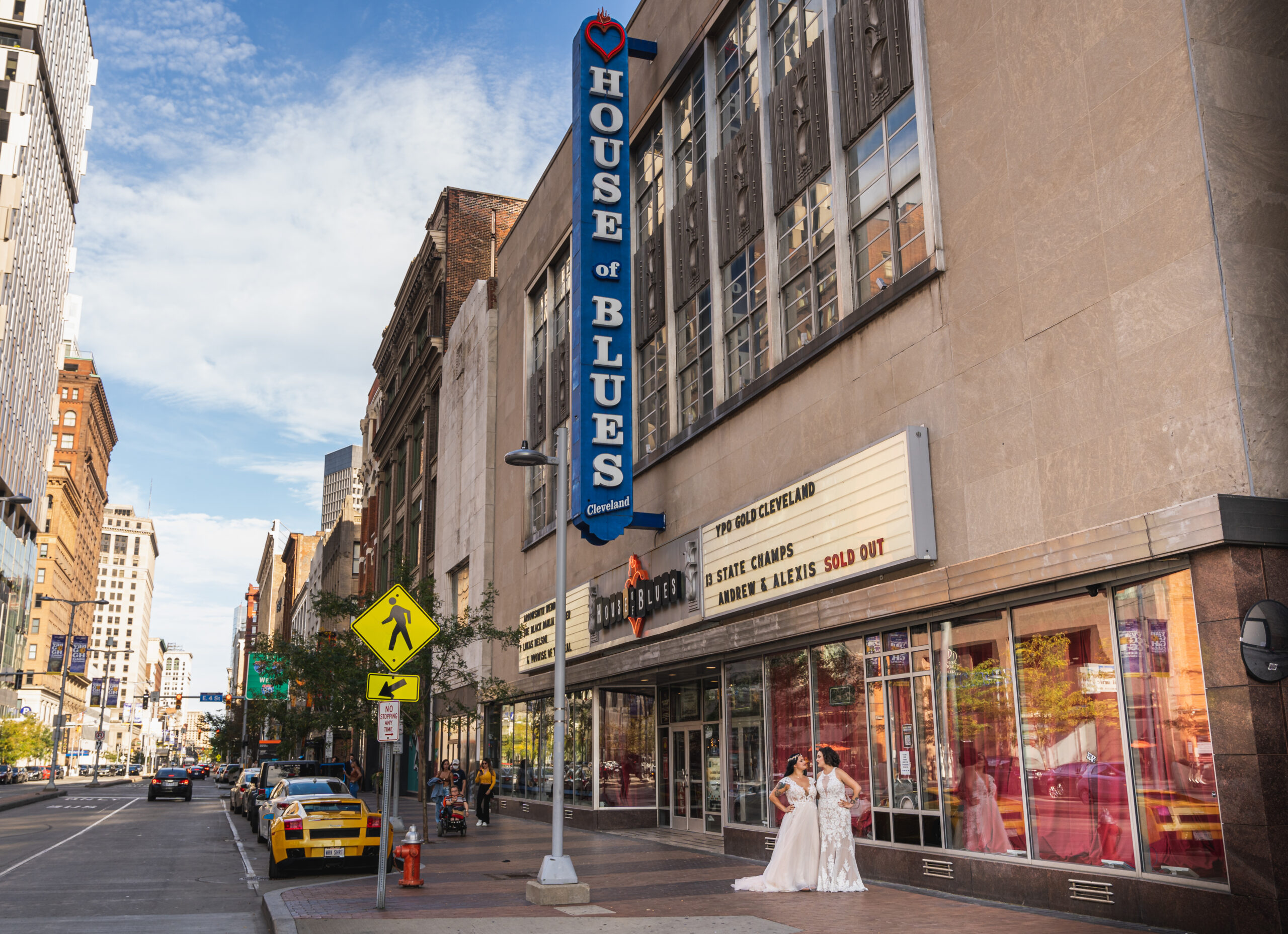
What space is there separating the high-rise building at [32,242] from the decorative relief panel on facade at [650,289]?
66537 mm

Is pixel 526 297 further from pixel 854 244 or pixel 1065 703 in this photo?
pixel 1065 703

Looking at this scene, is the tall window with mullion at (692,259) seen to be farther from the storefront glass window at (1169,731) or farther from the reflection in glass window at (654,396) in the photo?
the storefront glass window at (1169,731)

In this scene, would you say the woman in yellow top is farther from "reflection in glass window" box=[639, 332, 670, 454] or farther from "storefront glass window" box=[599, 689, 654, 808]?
"reflection in glass window" box=[639, 332, 670, 454]

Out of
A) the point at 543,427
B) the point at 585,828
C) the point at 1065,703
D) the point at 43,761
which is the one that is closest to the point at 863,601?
the point at 1065,703

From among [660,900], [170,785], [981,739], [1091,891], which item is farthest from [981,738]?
[170,785]

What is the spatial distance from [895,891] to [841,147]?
1088 centimetres

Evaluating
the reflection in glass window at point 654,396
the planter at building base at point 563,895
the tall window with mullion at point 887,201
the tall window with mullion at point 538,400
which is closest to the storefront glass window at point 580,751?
the tall window with mullion at point 538,400

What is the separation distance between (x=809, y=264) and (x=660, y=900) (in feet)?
32.9

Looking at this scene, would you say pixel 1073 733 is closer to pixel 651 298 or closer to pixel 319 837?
pixel 319 837

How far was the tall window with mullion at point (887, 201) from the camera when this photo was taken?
14969mm

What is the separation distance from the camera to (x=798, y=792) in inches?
567

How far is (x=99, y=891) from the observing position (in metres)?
15.6

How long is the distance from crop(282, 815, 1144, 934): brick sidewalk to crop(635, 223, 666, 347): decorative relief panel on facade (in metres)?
11.3

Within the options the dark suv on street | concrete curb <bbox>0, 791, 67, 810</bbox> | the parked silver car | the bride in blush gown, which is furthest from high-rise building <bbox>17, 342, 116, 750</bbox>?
the bride in blush gown
